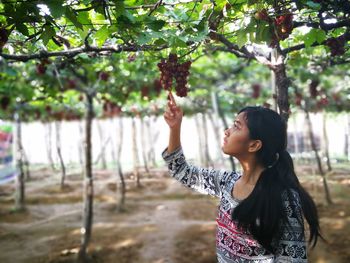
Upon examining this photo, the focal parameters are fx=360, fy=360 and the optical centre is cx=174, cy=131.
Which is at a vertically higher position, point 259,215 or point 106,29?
point 106,29

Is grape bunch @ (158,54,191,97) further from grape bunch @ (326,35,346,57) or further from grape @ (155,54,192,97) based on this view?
grape bunch @ (326,35,346,57)

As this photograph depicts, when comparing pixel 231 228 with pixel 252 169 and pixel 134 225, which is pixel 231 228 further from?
pixel 134 225

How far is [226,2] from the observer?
9.33 feet

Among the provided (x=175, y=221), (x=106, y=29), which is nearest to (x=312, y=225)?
(x=106, y=29)

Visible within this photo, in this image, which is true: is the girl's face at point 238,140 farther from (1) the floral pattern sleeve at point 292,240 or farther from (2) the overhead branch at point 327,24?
(2) the overhead branch at point 327,24

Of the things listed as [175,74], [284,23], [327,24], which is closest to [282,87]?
[327,24]

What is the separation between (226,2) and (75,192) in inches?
604

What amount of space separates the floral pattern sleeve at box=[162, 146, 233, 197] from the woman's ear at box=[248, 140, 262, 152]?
325 millimetres

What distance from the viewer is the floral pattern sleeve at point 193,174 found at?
261 centimetres

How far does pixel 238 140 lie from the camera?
2.37 m

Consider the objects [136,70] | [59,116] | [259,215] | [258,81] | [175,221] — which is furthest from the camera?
[59,116]

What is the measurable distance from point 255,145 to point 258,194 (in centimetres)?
33

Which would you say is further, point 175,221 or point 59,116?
point 59,116

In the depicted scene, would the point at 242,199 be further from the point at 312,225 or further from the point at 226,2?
the point at 226,2
